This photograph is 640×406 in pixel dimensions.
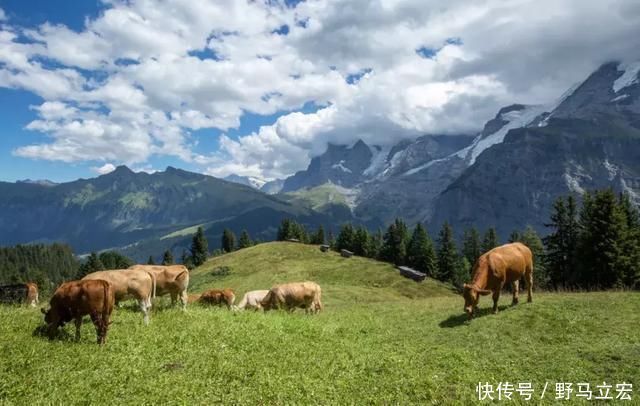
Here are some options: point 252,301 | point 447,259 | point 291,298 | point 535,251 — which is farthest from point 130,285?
point 447,259

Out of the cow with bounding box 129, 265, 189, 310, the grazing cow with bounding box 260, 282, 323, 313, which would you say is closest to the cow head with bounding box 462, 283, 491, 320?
the grazing cow with bounding box 260, 282, 323, 313

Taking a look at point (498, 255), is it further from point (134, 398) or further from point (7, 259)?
point (7, 259)

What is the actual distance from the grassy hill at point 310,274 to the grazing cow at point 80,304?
49753 mm

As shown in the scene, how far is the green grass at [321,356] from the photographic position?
37.4ft

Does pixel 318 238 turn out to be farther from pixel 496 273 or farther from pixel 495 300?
pixel 495 300

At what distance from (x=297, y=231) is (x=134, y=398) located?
465ft

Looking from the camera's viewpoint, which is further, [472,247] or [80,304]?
[472,247]

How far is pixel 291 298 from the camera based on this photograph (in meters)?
27.4

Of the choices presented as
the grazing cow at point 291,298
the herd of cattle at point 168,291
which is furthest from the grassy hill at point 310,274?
the herd of cattle at point 168,291

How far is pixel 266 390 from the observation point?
1174 centimetres

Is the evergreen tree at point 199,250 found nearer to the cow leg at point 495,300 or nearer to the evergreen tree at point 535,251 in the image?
the evergreen tree at point 535,251

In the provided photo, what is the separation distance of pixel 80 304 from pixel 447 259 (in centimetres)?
10633

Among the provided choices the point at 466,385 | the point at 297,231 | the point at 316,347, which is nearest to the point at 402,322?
the point at 316,347

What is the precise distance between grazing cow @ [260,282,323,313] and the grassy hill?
1388 inches
